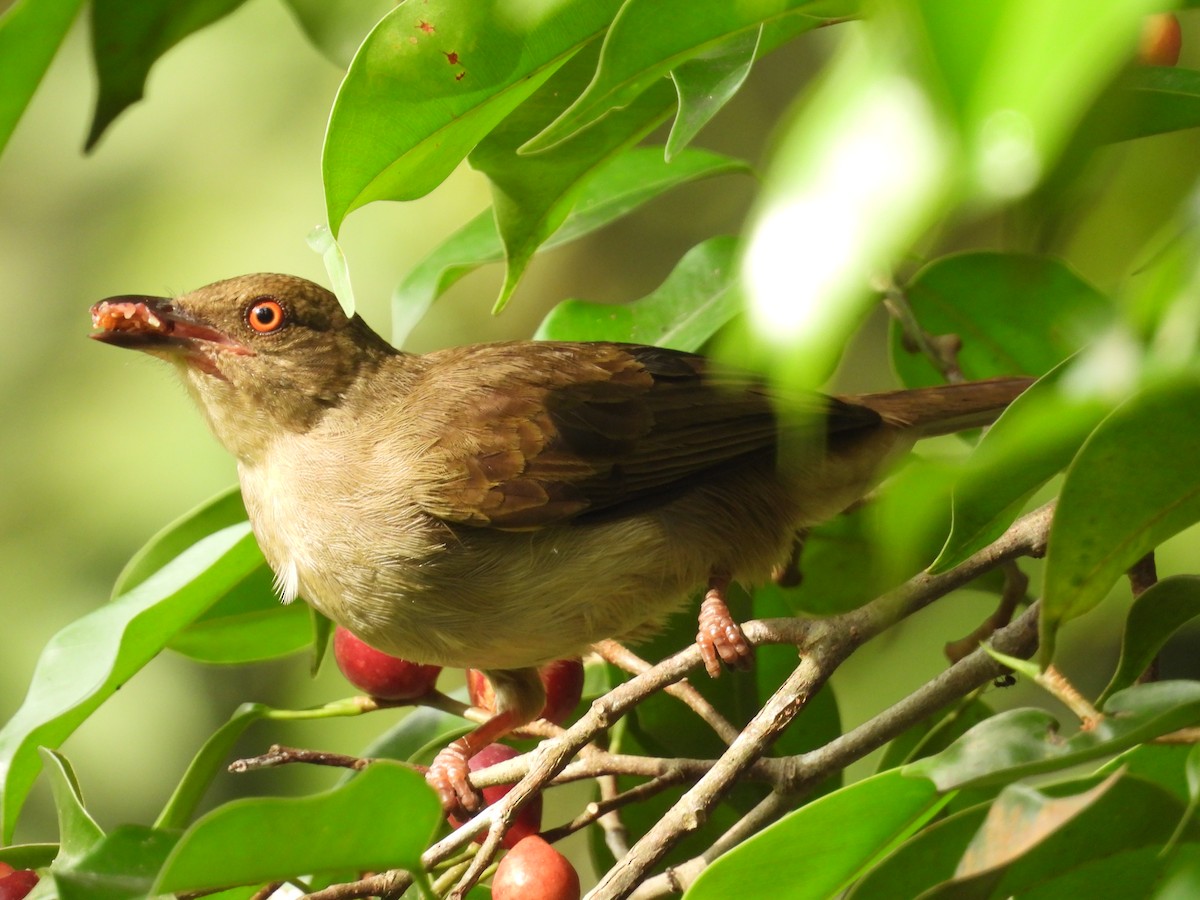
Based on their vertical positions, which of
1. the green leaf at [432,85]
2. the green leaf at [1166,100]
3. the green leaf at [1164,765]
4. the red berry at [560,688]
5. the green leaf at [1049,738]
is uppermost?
the green leaf at [432,85]

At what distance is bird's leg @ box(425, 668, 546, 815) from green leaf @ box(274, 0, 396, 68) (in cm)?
129

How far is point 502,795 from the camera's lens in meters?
2.37

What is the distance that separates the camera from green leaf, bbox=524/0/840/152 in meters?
1.42

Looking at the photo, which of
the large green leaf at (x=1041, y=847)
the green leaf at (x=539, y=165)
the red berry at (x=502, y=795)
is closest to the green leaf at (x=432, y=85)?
the green leaf at (x=539, y=165)

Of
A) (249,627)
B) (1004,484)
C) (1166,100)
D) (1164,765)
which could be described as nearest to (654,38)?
(1004,484)

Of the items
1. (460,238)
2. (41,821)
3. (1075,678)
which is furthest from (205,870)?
(41,821)

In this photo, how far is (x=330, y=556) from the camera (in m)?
2.55

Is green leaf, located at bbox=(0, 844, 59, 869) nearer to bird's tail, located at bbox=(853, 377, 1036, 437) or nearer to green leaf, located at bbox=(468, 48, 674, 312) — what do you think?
green leaf, located at bbox=(468, 48, 674, 312)

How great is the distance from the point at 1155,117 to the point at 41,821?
593 cm

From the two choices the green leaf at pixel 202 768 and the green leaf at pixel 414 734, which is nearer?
the green leaf at pixel 202 768

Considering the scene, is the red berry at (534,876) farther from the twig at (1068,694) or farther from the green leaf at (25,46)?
the green leaf at (25,46)

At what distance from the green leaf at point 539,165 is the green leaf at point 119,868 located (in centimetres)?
89

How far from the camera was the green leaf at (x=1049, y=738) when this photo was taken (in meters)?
1.29

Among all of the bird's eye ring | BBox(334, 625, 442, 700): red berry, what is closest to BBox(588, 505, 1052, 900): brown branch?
BBox(334, 625, 442, 700): red berry
